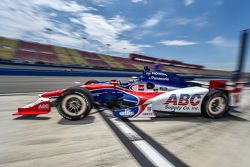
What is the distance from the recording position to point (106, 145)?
101 inches

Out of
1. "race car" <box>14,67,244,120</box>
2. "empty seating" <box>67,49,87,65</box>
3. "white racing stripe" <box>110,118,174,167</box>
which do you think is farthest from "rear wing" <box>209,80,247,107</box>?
"empty seating" <box>67,49,87,65</box>

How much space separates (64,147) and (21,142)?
72 centimetres

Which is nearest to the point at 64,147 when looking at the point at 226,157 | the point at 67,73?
the point at 226,157

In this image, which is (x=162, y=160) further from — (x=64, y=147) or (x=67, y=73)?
(x=67, y=73)

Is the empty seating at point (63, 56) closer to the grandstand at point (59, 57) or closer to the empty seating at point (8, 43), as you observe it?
the grandstand at point (59, 57)

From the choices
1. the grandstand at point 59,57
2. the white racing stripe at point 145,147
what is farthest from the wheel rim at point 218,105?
the grandstand at point 59,57

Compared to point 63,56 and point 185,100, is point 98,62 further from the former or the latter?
point 185,100

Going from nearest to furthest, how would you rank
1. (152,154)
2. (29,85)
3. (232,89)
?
(152,154) → (232,89) → (29,85)

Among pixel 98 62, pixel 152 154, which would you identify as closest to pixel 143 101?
pixel 152 154

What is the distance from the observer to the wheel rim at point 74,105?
3.58 meters

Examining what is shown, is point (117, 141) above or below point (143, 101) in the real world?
below

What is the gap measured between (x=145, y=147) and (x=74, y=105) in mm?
1831

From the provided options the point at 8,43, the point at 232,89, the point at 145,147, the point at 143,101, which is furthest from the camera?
the point at 8,43

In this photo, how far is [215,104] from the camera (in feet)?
13.6
